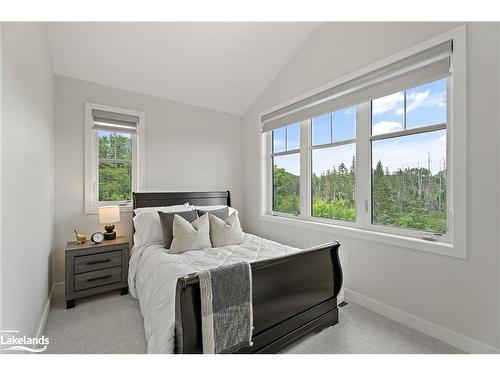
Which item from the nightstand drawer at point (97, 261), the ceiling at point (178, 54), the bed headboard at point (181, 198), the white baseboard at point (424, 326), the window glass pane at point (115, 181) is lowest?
the white baseboard at point (424, 326)

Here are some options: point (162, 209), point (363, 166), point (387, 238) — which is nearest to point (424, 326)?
point (387, 238)

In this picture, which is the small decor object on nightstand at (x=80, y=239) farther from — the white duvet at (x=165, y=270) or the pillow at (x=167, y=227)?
the pillow at (x=167, y=227)

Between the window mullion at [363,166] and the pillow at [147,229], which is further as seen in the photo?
the pillow at [147,229]

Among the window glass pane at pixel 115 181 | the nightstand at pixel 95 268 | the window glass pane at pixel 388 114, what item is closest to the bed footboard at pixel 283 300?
the window glass pane at pixel 388 114

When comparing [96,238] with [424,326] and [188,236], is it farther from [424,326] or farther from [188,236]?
[424,326]

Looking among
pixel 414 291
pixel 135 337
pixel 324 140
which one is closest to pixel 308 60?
pixel 324 140

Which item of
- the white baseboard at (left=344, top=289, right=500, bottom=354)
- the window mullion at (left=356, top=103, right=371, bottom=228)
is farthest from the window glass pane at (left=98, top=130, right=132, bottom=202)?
the white baseboard at (left=344, top=289, right=500, bottom=354)

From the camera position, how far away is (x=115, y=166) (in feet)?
10.5

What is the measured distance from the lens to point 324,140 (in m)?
3.10

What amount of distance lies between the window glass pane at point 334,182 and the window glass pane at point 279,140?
0.61m

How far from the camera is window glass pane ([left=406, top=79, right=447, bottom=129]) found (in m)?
2.08

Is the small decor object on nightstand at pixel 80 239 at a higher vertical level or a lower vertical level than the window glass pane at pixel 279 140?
lower

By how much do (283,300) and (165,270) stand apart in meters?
0.94

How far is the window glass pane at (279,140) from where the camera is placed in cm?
371
